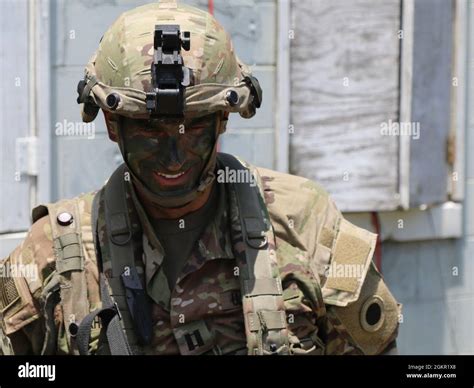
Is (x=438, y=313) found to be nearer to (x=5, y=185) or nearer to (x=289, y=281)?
(x=5, y=185)

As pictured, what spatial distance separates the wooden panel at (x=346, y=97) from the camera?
19.2ft

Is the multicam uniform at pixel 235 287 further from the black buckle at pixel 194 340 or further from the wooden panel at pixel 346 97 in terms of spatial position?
the wooden panel at pixel 346 97

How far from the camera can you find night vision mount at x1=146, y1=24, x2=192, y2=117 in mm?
3523

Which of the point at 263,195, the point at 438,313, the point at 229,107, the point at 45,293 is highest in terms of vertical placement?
the point at 229,107

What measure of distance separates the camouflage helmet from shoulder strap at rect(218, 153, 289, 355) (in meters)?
0.25

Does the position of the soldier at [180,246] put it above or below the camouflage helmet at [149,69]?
below

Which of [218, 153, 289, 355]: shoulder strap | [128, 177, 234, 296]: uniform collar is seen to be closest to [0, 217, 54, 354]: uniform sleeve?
[128, 177, 234, 296]: uniform collar

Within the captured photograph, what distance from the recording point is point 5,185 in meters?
5.36

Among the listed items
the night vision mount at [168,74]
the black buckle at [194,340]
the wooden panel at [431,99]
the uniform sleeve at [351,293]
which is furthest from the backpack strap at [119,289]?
the wooden panel at [431,99]

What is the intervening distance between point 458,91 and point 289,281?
2.66 metres

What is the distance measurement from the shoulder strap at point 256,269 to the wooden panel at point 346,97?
1.99m

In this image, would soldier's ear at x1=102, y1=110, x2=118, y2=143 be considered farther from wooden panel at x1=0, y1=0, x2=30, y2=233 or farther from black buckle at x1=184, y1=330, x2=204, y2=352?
wooden panel at x1=0, y1=0, x2=30, y2=233

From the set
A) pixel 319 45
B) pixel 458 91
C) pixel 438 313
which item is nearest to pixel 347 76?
pixel 319 45
